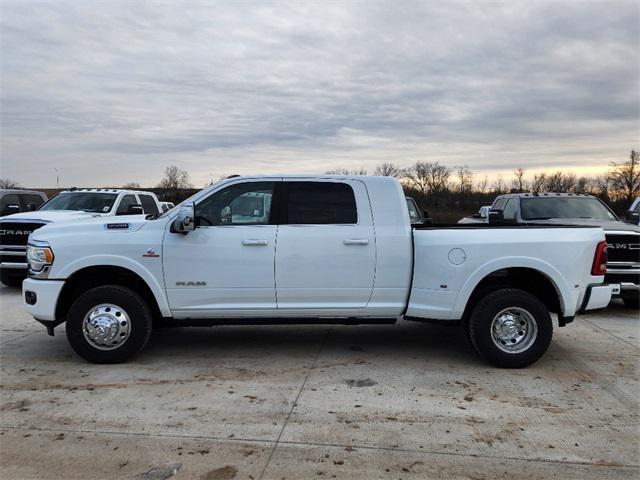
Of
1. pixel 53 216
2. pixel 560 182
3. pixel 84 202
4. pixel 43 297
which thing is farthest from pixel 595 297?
pixel 560 182

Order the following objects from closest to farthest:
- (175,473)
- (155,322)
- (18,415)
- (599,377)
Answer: (175,473), (18,415), (599,377), (155,322)

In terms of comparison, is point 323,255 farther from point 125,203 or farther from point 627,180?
point 627,180

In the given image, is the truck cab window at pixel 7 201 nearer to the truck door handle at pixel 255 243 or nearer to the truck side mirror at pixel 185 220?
the truck side mirror at pixel 185 220

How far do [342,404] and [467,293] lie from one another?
179 centimetres

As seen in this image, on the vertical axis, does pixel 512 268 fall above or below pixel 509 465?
above

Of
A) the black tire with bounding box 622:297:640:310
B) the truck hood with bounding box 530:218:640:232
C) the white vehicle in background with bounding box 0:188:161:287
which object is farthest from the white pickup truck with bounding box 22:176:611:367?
the black tire with bounding box 622:297:640:310

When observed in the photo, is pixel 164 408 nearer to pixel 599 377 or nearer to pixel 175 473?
pixel 175 473

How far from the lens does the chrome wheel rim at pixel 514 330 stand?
17.9ft

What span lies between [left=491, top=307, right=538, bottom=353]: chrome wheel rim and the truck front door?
7.47 ft

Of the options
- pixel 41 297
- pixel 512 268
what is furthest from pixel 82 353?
pixel 512 268

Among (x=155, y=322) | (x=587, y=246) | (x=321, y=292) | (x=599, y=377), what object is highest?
(x=587, y=246)

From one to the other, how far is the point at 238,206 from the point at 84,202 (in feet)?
24.1

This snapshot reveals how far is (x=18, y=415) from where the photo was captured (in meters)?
4.32

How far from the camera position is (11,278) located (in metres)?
11.0
